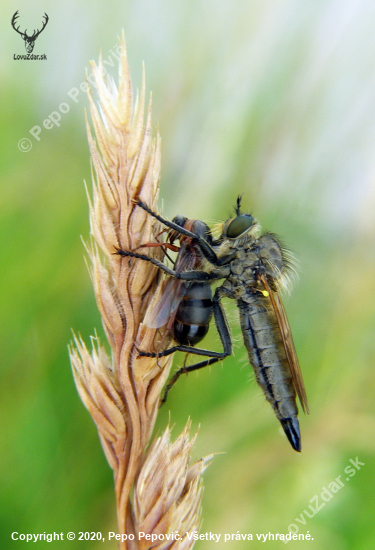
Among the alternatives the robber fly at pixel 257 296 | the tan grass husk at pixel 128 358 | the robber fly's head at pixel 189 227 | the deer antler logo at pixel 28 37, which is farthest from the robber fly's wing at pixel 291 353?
the deer antler logo at pixel 28 37

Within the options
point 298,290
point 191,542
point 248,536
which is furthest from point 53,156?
point 248,536

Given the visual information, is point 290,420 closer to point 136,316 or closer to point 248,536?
point 248,536

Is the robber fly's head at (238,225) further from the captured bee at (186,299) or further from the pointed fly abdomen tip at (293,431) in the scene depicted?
the pointed fly abdomen tip at (293,431)

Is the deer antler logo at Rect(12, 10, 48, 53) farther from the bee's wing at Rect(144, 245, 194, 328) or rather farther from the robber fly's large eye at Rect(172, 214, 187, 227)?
the bee's wing at Rect(144, 245, 194, 328)

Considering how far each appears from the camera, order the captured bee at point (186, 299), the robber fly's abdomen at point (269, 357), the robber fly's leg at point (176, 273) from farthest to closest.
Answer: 1. the robber fly's abdomen at point (269, 357)
2. the captured bee at point (186, 299)
3. the robber fly's leg at point (176, 273)

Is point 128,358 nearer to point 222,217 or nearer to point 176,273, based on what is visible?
point 176,273
